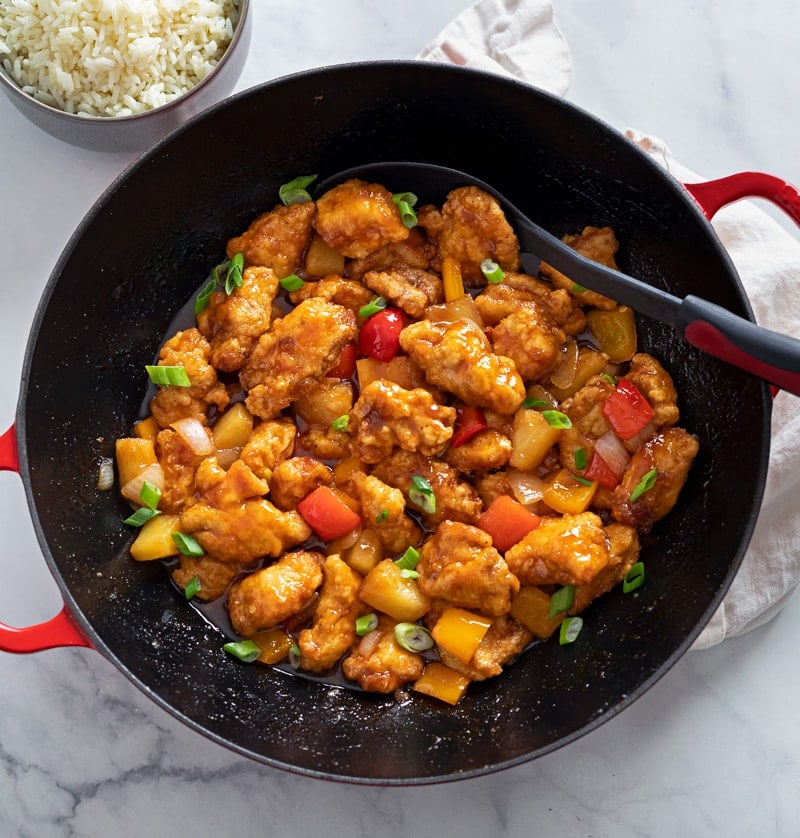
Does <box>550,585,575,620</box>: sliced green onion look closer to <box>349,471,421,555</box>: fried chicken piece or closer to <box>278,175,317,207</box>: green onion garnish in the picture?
<box>349,471,421,555</box>: fried chicken piece

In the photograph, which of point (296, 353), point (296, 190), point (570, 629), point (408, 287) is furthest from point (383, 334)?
point (570, 629)

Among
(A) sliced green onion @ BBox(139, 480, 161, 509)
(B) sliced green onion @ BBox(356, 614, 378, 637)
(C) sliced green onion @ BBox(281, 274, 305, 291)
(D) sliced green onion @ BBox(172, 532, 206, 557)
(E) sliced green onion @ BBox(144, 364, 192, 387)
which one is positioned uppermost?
(C) sliced green onion @ BBox(281, 274, 305, 291)

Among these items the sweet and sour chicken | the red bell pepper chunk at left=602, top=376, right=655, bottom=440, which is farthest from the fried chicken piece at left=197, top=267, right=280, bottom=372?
the red bell pepper chunk at left=602, top=376, right=655, bottom=440

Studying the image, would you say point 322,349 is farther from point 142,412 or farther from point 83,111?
point 83,111

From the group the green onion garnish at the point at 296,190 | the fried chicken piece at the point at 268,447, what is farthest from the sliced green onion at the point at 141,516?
the green onion garnish at the point at 296,190

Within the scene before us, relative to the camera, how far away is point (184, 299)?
147 inches

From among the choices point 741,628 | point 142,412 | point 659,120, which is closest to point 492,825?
point 741,628

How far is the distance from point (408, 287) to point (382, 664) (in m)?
1.38

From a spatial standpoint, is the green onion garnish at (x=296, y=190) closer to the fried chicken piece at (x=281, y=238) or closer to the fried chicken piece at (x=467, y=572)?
the fried chicken piece at (x=281, y=238)

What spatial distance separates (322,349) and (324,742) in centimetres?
137

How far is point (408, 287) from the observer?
3525 millimetres

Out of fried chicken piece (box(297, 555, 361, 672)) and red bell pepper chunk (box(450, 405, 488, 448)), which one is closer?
fried chicken piece (box(297, 555, 361, 672))

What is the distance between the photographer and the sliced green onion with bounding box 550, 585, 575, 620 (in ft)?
10.7

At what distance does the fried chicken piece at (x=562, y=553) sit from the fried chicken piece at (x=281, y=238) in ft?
4.49
